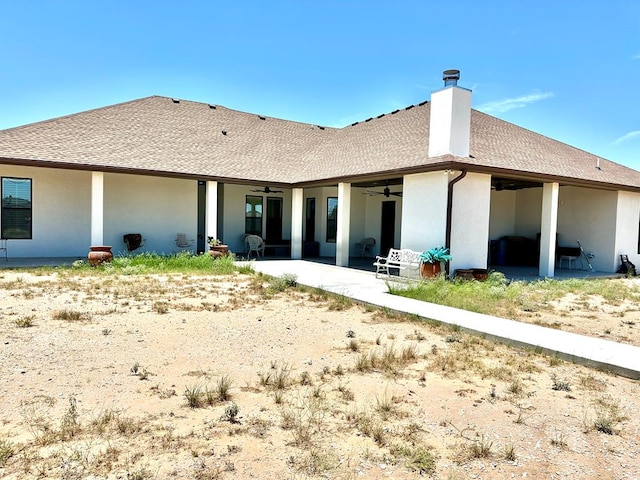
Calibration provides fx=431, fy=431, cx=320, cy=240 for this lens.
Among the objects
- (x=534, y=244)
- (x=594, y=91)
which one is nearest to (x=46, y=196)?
(x=534, y=244)

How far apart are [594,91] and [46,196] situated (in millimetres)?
23035

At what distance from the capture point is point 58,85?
59.9 ft

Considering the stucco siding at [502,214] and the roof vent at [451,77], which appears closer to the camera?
the roof vent at [451,77]

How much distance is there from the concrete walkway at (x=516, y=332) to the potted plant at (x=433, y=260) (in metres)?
1.30

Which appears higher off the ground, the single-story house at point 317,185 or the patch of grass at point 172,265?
the single-story house at point 317,185

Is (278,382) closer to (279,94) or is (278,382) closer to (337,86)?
(337,86)

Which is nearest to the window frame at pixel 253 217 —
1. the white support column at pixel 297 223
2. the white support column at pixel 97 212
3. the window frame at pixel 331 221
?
the white support column at pixel 297 223

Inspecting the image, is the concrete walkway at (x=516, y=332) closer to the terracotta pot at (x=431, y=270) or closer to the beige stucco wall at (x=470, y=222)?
the terracotta pot at (x=431, y=270)

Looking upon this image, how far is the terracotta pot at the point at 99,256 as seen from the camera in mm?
13117

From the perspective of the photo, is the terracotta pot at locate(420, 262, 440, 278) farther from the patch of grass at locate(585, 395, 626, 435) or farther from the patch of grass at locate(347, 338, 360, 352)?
the patch of grass at locate(585, 395, 626, 435)

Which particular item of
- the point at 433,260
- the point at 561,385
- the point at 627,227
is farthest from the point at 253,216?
the point at 561,385

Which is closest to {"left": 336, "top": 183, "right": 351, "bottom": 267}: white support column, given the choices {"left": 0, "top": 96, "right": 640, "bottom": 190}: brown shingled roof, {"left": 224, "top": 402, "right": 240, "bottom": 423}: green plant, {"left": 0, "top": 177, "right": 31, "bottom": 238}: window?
{"left": 0, "top": 96, "right": 640, "bottom": 190}: brown shingled roof

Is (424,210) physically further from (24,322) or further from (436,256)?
(24,322)

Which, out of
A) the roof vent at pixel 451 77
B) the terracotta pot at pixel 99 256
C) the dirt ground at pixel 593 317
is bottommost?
the dirt ground at pixel 593 317
